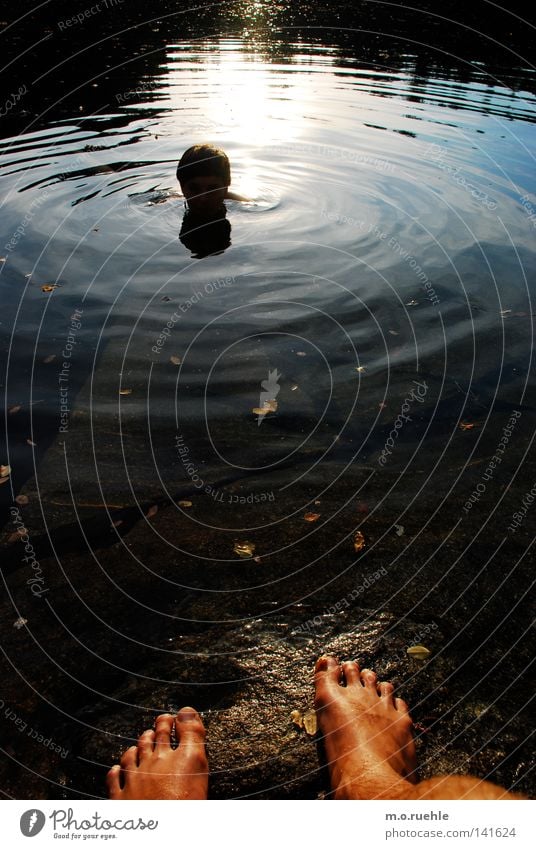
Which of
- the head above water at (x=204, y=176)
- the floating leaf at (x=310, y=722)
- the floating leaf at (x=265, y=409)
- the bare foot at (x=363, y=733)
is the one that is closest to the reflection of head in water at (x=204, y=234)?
the head above water at (x=204, y=176)

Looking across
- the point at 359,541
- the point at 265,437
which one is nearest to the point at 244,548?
the point at 359,541

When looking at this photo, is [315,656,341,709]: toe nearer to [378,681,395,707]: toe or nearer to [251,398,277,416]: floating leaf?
[378,681,395,707]: toe

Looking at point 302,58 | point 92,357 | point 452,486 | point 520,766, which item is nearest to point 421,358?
point 452,486

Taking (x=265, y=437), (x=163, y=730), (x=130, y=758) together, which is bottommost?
(x=130, y=758)

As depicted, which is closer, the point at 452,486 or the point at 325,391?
the point at 452,486

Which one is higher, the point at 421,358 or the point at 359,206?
the point at 359,206

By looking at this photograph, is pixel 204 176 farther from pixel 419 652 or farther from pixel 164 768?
pixel 164 768
